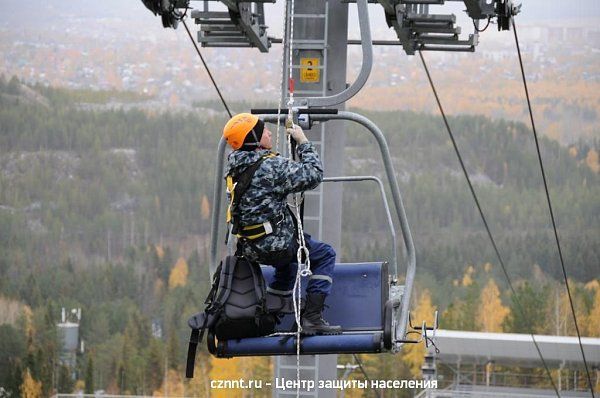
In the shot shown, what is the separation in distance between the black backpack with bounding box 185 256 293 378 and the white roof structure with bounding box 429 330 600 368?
2711 centimetres

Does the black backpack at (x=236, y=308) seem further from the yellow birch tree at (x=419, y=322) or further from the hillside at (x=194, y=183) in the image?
the hillside at (x=194, y=183)

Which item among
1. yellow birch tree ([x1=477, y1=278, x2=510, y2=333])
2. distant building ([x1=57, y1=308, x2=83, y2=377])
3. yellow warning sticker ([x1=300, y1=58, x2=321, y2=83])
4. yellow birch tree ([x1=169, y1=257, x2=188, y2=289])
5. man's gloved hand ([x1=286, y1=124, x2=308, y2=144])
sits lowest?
distant building ([x1=57, y1=308, x2=83, y2=377])

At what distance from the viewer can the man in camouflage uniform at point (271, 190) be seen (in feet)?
23.7

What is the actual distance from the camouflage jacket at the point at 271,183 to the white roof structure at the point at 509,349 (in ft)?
89.3

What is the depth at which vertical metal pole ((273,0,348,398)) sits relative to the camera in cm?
1114

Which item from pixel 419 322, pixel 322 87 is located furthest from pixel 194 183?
pixel 322 87

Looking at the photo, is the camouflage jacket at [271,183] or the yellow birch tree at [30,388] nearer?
the camouflage jacket at [271,183]

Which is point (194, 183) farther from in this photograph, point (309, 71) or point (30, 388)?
point (309, 71)

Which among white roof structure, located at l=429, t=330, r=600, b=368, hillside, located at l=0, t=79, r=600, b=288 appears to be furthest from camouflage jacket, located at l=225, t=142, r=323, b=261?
hillside, located at l=0, t=79, r=600, b=288

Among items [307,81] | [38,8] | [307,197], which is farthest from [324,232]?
[38,8]

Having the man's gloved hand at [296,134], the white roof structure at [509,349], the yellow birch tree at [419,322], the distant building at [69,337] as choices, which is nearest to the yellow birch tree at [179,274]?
the distant building at [69,337]

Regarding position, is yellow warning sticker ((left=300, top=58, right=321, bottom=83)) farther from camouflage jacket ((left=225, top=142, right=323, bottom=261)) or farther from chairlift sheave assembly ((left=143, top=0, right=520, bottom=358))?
camouflage jacket ((left=225, top=142, right=323, bottom=261))

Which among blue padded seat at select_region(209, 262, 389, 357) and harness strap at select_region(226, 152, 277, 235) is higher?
harness strap at select_region(226, 152, 277, 235)

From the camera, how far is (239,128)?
282 inches
